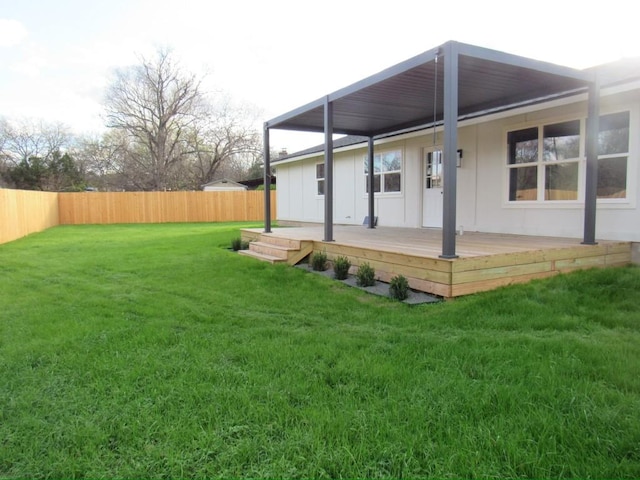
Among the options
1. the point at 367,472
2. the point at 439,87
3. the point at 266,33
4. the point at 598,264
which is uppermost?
the point at 266,33

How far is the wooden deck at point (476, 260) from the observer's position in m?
4.68

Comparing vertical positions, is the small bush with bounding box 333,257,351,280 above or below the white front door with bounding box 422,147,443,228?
below

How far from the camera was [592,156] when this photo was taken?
19.1ft

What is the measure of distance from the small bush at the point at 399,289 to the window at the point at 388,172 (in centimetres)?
570

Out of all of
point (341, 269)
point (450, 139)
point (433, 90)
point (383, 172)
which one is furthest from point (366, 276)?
point (383, 172)

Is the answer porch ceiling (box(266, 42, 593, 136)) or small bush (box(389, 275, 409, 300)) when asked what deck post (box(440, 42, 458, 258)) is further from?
small bush (box(389, 275, 409, 300))

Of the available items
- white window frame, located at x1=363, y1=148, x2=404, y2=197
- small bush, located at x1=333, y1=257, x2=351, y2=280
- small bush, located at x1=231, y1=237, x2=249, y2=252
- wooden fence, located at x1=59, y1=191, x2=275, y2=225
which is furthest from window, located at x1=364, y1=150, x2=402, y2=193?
wooden fence, located at x1=59, y1=191, x2=275, y2=225

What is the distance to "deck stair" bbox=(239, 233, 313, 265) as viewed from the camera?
7.22 metres

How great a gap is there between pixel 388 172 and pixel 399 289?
627cm

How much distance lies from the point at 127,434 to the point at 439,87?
245 inches

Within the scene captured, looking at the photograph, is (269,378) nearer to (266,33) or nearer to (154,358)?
(154,358)

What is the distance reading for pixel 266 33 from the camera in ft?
49.4

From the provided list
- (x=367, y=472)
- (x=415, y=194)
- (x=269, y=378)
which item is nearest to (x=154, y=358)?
(x=269, y=378)

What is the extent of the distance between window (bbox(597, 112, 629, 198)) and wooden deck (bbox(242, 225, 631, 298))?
2.68ft
